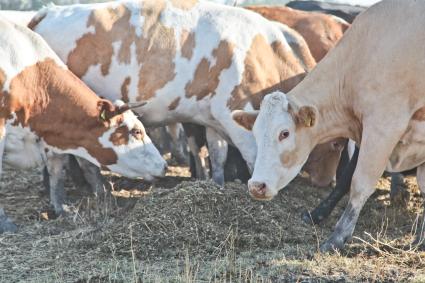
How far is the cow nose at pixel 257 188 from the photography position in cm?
634

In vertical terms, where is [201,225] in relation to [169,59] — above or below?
below

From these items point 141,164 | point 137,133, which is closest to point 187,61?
point 137,133

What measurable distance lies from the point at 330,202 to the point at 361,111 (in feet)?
4.67

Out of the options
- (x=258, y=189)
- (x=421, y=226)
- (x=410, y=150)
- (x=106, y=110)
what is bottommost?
(x=421, y=226)

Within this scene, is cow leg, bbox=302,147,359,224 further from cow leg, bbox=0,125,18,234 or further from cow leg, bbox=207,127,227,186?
cow leg, bbox=0,125,18,234

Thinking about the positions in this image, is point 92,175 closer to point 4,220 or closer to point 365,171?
point 4,220

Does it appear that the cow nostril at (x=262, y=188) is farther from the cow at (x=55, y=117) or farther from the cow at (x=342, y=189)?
the cow at (x=55, y=117)

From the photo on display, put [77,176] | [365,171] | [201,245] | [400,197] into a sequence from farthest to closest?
[77,176]
[400,197]
[365,171]
[201,245]

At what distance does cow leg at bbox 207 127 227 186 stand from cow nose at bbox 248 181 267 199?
2546 mm

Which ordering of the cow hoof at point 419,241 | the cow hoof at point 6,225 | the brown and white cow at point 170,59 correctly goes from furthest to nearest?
the brown and white cow at point 170,59, the cow hoof at point 6,225, the cow hoof at point 419,241

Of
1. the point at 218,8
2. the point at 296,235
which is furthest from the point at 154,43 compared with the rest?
the point at 296,235

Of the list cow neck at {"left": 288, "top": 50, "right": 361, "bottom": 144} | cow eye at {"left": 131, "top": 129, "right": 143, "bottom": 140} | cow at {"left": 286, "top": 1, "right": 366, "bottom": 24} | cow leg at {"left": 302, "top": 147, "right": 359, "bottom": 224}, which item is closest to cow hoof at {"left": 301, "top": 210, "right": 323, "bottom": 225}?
cow leg at {"left": 302, "top": 147, "right": 359, "bottom": 224}

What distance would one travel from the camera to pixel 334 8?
41.4 ft

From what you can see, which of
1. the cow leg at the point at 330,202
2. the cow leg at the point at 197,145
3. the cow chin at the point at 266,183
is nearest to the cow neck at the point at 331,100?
the cow chin at the point at 266,183
